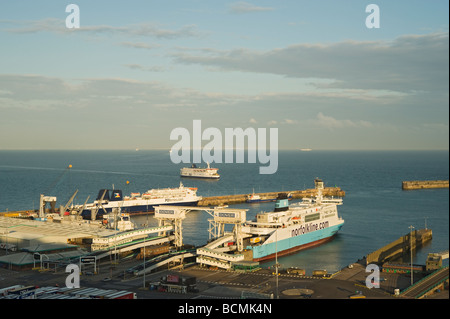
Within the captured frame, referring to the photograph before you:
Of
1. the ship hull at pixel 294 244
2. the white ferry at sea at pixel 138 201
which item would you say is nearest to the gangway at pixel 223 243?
the ship hull at pixel 294 244

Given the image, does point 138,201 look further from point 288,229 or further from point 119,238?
point 288,229

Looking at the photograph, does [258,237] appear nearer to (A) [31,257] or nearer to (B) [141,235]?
(B) [141,235]

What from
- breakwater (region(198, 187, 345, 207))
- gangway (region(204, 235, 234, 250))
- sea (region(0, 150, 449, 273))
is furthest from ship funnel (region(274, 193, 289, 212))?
breakwater (region(198, 187, 345, 207))

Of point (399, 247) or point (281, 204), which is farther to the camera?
point (281, 204)

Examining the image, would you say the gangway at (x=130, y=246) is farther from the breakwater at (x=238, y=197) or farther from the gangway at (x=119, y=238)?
the breakwater at (x=238, y=197)

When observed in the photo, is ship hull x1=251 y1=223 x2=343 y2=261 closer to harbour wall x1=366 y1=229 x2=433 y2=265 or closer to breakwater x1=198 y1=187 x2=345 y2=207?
harbour wall x1=366 y1=229 x2=433 y2=265

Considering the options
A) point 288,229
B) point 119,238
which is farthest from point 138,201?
point 288,229
